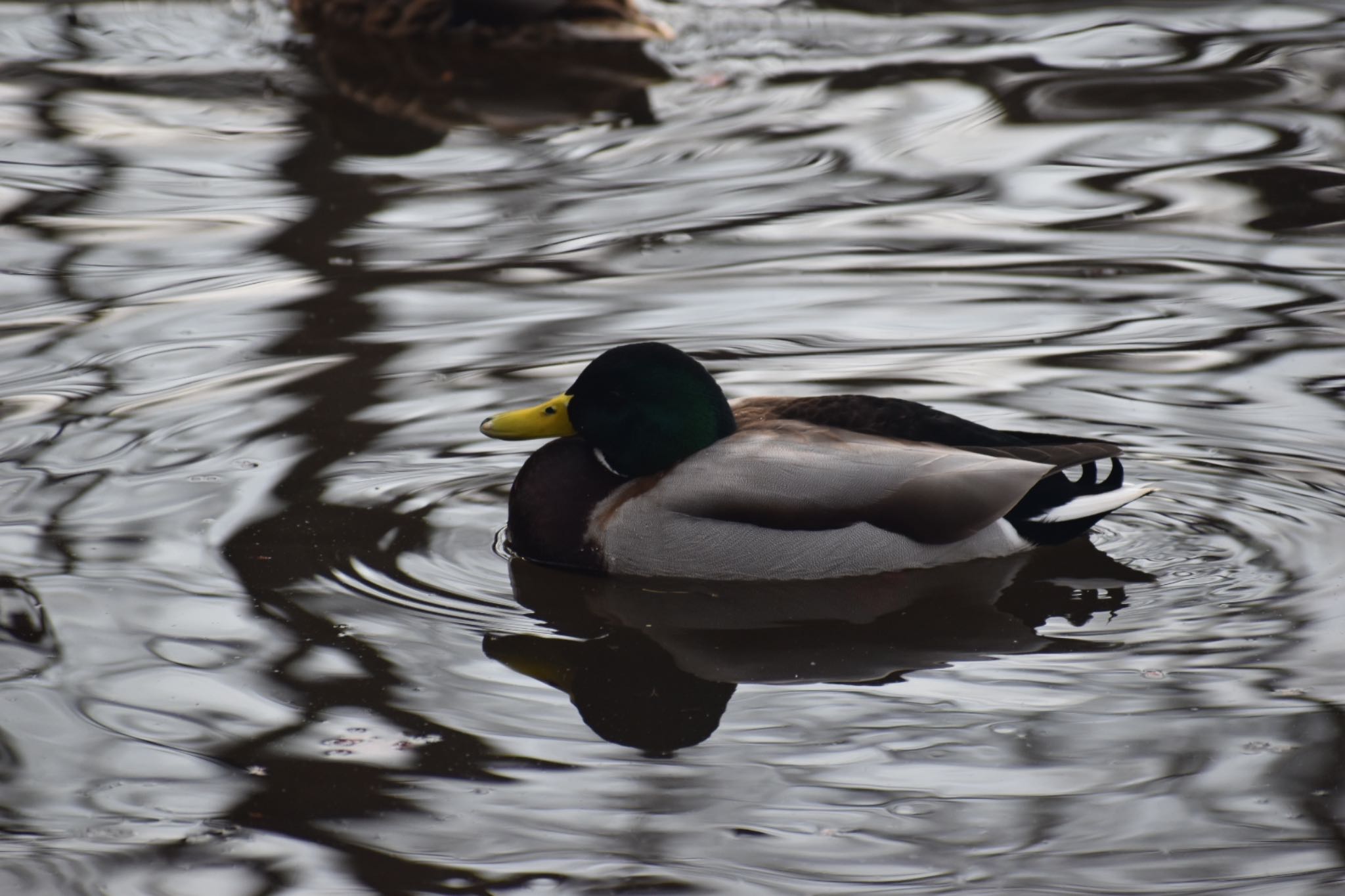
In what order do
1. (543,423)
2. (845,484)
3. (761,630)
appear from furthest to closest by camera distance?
(543,423)
(845,484)
(761,630)

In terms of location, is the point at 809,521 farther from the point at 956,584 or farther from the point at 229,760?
the point at 229,760

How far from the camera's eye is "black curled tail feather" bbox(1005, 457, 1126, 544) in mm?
5980

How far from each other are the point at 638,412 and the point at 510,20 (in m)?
6.70

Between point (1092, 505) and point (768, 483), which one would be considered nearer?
point (768, 483)

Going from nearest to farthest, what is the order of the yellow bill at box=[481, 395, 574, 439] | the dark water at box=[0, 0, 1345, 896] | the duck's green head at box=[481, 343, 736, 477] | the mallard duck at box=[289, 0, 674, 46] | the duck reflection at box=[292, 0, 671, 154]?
the dark water at box=[0, 0, 1345, 896] → the duck's green head at box=[481, 343, 736, 477] → the yellow bill at box=[481, 395, 574, 439] → the duck reflection at box=[292, 0, 671, 154] → the mallard duck at box=[289, 0, 674, 46]

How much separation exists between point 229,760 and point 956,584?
2.32 m

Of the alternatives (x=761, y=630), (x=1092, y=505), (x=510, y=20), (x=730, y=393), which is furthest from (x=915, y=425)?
(x=510, y=20)

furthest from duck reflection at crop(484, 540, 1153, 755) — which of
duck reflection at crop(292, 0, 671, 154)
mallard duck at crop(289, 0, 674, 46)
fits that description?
mallard duck at crop(289, 0, 674, 46)

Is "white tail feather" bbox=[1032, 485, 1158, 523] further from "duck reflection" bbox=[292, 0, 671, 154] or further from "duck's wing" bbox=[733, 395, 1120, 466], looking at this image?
"duck reflection" bbox=[292, 0, 671, 154]

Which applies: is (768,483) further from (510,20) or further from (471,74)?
(510,20)

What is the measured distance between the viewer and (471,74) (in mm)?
11695

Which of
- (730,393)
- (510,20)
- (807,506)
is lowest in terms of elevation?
(730,393)

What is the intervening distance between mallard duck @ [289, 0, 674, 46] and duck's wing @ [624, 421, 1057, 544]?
662 centimetres

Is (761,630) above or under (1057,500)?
under
